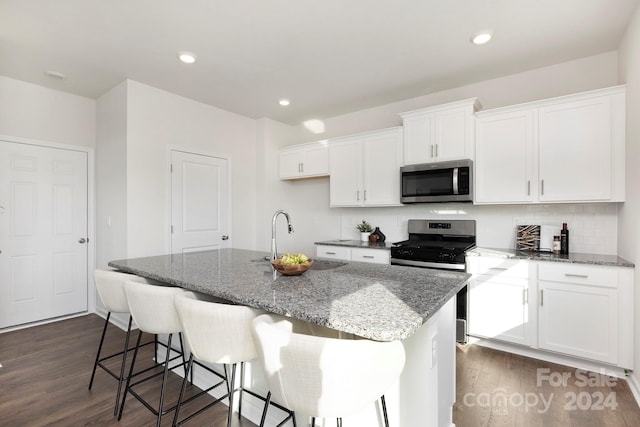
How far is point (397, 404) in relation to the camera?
1.40 m

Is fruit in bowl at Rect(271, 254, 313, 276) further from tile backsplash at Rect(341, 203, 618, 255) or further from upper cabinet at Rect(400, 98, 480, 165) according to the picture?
tile backsplash at Rect(341, 203, 618, 255)

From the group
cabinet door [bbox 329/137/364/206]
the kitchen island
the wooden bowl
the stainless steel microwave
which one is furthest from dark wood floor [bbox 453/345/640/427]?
cabinet door [bbox 329/137/364/206]

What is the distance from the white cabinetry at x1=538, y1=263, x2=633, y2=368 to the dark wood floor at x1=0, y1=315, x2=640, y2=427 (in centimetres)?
20

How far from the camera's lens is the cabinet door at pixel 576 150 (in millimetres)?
2539

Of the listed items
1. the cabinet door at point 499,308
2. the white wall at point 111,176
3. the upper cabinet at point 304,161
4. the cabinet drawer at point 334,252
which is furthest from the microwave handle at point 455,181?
the white wall at point 111,176

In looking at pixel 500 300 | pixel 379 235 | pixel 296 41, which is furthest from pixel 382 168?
pixel 500 300

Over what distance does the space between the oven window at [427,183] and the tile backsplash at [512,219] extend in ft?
1.19

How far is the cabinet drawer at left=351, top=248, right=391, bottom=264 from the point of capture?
3445 mm

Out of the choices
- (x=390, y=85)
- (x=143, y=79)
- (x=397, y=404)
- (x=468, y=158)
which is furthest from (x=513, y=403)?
(x=143, y=79)

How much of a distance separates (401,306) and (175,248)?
3208 mm

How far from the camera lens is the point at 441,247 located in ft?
10.3

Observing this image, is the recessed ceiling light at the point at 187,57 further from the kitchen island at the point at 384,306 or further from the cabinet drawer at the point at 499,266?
the cabinet drawer at the point at 499,266

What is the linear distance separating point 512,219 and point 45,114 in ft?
16.7

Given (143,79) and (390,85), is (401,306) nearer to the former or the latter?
(390,85)
